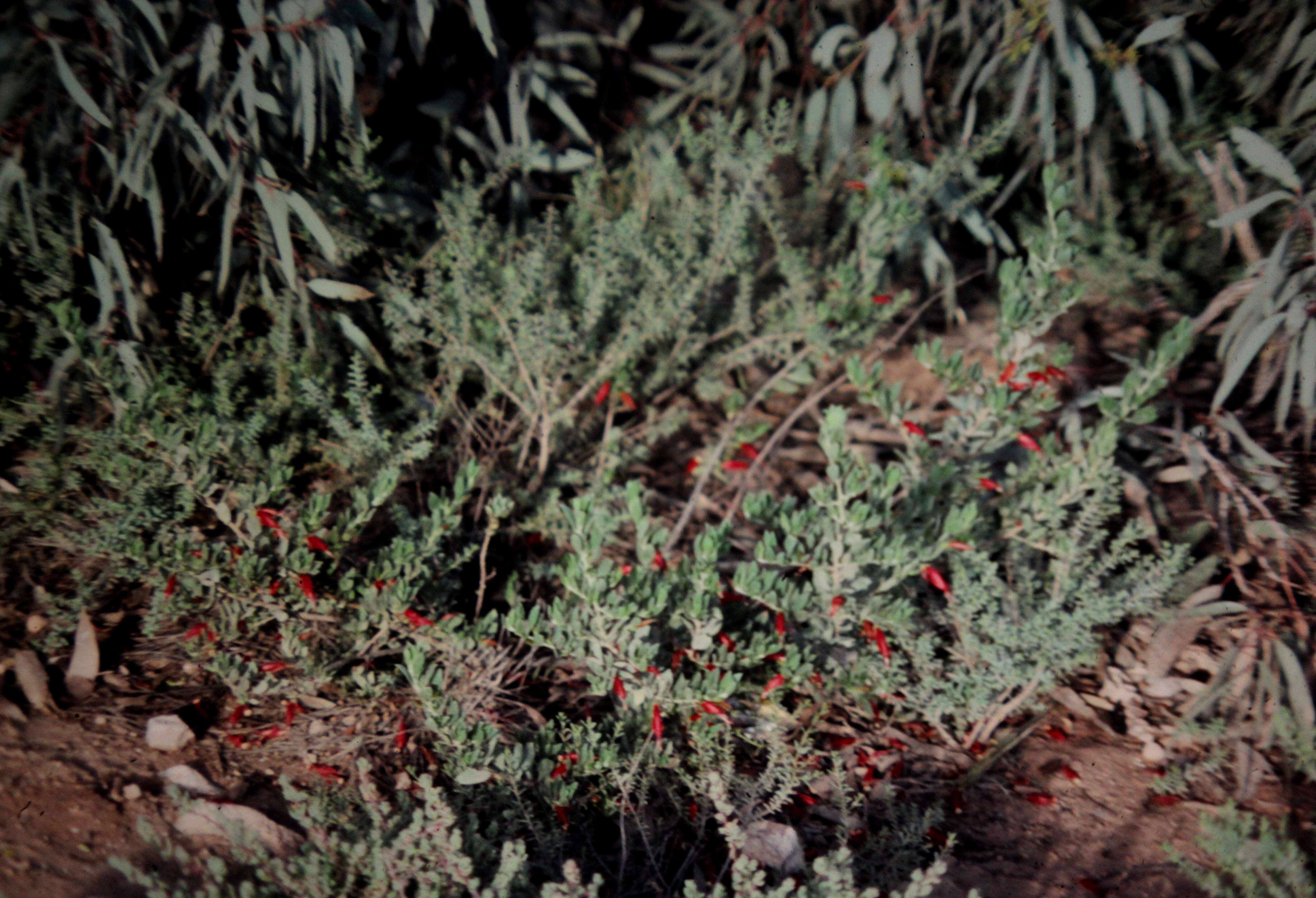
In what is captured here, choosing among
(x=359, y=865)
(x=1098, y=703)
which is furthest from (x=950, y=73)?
(x=359, y=865)

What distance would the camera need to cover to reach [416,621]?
4.73 feet

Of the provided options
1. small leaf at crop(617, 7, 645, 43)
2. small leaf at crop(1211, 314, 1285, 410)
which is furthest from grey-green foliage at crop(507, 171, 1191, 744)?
small leaf at crop(617, 7, 645, 43)

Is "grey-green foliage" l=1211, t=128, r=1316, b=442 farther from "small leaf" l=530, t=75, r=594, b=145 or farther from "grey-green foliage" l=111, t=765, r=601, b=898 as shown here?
"grey-green foliage" l=111, t=765, r=601, b=898

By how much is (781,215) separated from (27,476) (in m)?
2.03

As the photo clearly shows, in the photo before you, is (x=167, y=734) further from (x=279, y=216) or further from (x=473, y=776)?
(x=279, y=216)

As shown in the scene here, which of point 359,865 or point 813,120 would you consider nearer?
point 359,865

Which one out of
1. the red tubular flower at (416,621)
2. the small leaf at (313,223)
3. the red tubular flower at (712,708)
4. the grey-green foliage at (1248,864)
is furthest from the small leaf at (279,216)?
the grey-green foliage at (1248,864)

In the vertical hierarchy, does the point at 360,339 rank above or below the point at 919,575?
above

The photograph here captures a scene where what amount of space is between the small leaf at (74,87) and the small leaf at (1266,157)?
7.89 feet

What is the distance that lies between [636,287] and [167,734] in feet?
4.98

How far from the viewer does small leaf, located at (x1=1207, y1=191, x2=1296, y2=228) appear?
1.70 m

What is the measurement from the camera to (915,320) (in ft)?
8.49

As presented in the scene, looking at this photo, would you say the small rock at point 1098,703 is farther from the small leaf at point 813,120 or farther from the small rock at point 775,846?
the small leaf at point 813,120

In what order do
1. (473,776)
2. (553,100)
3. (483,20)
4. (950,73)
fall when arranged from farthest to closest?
(950,73), (553,100), (483,20), (473,776)
